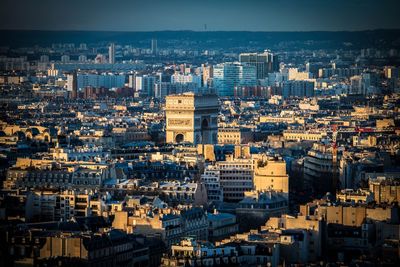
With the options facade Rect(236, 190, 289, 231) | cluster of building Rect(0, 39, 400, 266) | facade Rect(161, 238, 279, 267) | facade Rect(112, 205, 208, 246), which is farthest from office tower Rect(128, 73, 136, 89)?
facade Rect(161, 238, 279, 267)

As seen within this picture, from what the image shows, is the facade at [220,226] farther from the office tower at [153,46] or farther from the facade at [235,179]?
the office tower at [153,46]

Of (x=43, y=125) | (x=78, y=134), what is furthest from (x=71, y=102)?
(x=78, y=134)

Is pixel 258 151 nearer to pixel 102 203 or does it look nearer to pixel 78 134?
pixel 78 134

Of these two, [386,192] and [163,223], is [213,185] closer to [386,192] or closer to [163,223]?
[386,192]

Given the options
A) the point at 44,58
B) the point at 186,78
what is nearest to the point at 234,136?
the point at 186,78

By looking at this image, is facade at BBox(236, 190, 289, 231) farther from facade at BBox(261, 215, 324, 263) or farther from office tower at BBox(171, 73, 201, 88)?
office tower at BBox(171, 73, 201, 88)

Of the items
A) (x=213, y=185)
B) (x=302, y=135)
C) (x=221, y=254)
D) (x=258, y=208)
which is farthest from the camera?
(x=302, y=135)
